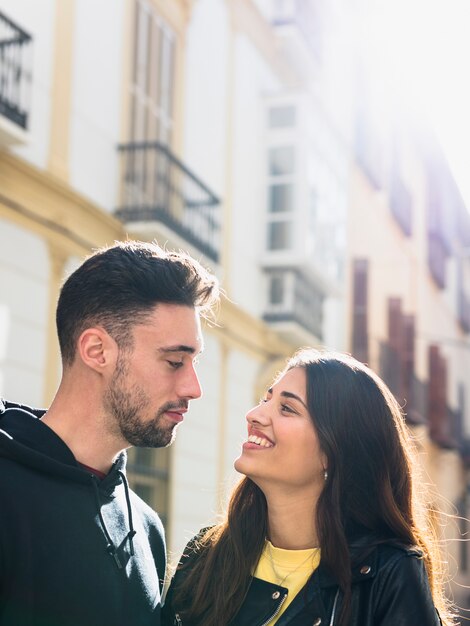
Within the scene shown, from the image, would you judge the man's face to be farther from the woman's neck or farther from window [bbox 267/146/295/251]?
window [bbox 267/146/295/251]

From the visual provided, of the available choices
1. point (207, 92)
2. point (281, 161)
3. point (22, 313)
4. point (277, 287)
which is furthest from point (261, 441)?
point (281, 161)

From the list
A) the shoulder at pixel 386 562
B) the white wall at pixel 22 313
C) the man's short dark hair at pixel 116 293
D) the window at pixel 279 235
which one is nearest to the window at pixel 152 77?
the white wall at pixel 22 313

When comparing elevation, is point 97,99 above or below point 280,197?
below

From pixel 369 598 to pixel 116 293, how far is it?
3.82 ft

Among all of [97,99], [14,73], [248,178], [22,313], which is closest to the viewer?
[14,73]

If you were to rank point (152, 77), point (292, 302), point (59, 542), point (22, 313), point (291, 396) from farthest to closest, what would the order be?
point (292, 302) < point (152, 77) < point (22, 313) < point (291, 396) < point (59, 542)

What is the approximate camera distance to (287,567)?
3.75 meters

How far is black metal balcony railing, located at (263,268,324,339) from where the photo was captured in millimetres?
15188

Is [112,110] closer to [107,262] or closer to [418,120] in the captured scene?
[107,262]


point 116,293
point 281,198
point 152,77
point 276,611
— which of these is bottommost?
point 276,611

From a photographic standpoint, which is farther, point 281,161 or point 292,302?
point 281,161

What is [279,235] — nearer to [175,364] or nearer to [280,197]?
[280,197]

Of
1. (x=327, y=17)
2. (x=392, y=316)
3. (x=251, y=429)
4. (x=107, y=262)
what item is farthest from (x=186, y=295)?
(x=392, y=316)

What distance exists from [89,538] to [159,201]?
28.6 ft
